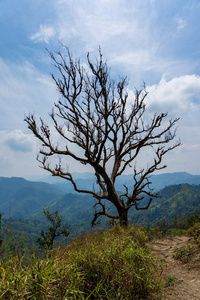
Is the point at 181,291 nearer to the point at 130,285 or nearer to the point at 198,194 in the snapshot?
the point at 130,285

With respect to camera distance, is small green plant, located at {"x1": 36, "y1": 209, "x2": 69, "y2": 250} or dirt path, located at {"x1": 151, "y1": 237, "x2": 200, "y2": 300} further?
small green plant, located at {"x1": 36, "y1": 209, "x2": 69, "y2": 250}

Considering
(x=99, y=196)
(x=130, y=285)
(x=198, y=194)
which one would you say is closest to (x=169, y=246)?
(x=99, y=196)

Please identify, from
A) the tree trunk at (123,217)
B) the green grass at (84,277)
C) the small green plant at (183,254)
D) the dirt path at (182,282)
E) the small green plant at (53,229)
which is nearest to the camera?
the green grass at (84,277)

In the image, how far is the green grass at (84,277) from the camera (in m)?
2.50

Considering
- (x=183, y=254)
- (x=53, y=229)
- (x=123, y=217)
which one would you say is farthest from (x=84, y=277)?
(x=53, y=229)

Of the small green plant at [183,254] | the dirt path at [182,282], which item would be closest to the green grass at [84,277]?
the dirt path at [182,282]

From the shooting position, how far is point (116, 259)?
3.94m

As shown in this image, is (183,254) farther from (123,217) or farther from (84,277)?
(84,277)

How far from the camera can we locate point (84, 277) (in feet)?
11.3

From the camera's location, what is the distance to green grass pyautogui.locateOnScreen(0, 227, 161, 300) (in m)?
2.50

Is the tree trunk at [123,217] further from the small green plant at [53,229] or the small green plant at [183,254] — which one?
the small green plant at [53,229]

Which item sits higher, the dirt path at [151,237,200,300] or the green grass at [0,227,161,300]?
the green grass at [0,227,161,300]

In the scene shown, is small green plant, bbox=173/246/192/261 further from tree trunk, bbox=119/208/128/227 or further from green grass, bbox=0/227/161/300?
tree trunk, bbox=119/208/128/227

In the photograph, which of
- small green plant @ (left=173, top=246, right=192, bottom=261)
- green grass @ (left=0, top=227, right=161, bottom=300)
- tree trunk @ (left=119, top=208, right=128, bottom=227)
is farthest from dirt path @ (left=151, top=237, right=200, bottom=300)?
tree trunk @ (left=119, top=208, right=128, bottom=227)
